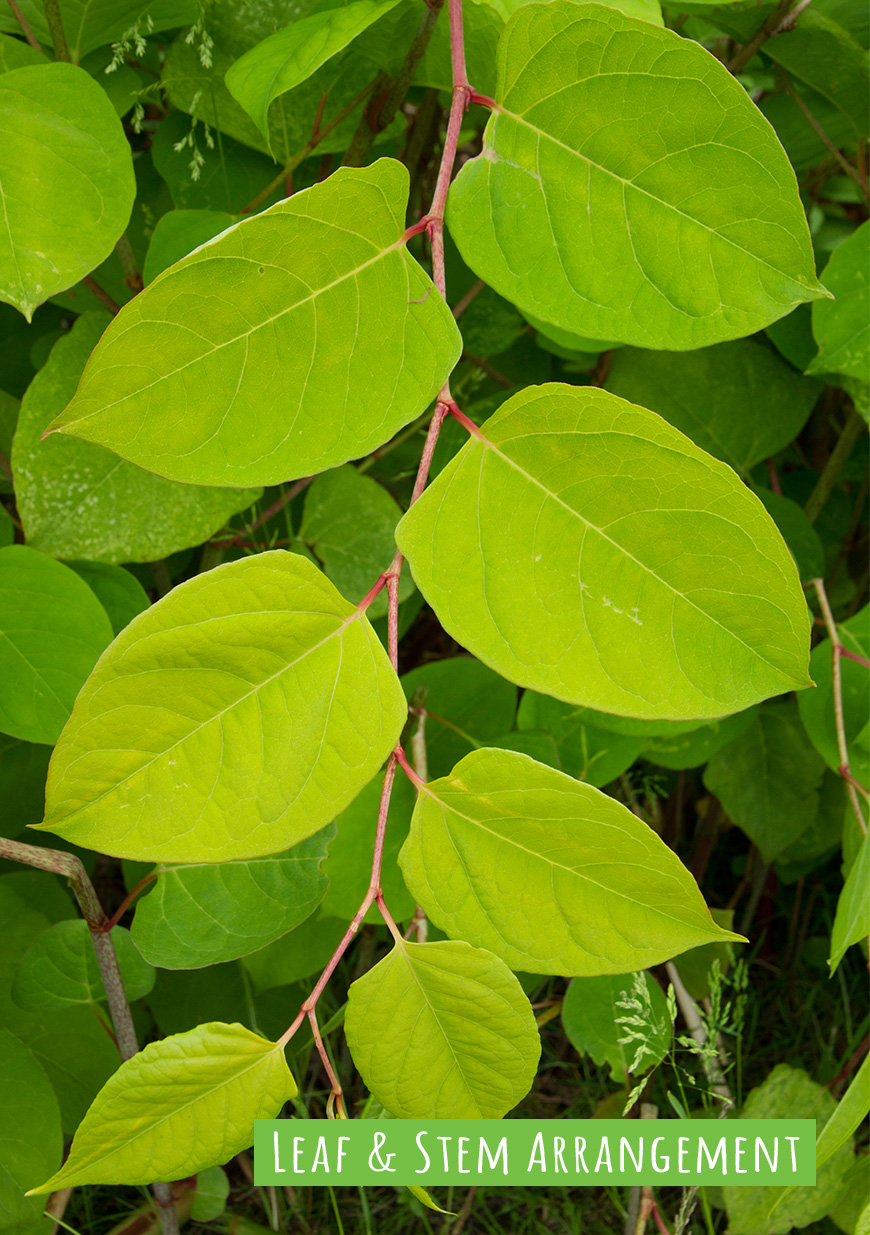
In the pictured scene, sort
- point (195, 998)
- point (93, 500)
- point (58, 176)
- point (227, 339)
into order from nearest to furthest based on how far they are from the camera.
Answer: point (227, 339) < point (58, 176) < point (93, 500) < point (195, 998)

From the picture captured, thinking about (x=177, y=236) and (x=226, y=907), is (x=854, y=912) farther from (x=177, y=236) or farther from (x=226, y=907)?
(x=177, y=236)

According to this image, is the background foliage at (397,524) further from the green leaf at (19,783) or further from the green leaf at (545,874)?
the green leaf at (19,783)

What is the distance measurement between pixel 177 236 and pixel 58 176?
0.09 m

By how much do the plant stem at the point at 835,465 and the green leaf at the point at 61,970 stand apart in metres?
0.71

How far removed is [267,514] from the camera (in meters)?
0.74

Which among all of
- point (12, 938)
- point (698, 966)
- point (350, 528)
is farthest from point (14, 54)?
point (698, 966)

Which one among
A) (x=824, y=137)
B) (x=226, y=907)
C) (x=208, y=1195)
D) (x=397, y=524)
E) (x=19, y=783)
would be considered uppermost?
(x=824, y=137)

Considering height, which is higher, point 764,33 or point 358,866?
point 764,33

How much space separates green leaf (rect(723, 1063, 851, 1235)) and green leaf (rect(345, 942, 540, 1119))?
0.42 meters

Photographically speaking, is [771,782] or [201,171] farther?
[771,782]

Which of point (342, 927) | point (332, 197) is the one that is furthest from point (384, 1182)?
point (332, 197)

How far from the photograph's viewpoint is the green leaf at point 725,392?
76cm

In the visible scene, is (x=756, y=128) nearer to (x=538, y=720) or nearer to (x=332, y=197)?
(x=332, y=197)

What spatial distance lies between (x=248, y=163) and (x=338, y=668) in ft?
1.42
